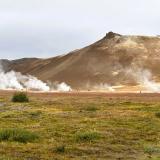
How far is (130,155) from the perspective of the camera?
2372 centimetres

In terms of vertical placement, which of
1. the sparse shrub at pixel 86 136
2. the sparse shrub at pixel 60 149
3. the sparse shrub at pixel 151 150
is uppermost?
the sparse shrub at pixel 86 136

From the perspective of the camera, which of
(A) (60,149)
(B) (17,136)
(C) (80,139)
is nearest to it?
(A) (60,149)

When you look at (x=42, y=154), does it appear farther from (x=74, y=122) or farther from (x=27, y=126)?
(x=74, y=122)

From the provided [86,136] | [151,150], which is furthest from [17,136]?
[151,150]

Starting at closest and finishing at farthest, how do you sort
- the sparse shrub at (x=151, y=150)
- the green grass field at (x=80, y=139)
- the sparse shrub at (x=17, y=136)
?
the green grass field at (x=80, y=139) < the sparse shrub at (x=151, y=150) < the sparse shrub at (x=17, y=136)

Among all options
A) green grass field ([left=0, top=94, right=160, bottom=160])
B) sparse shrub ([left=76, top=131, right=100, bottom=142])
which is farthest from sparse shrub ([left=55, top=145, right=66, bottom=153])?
sparse shrub ([left=76, top=131, right=100, bottom=142])

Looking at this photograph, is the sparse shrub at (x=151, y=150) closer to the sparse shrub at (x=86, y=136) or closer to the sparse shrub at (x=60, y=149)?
the sparse shrub at (x=60, y=149)

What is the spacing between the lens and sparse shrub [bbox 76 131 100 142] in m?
27.7

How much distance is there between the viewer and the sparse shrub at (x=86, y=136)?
90.9 ft

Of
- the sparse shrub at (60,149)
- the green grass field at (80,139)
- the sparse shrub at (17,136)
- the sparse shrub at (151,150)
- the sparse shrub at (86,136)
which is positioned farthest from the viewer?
the sparse shrub at (86,136)

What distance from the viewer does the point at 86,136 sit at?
2823cm

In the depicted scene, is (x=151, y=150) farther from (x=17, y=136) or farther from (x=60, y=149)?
(x=17, y=136)

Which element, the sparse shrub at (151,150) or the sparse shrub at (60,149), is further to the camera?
the sparse shrub at (151,150)

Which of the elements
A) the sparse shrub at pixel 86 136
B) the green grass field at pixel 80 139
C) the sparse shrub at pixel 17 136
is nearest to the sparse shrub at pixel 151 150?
the green grass field at pixel 80 139
